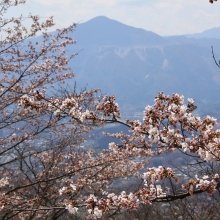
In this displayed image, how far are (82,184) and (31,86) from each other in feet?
10.5

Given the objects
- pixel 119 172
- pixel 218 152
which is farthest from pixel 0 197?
pixel 119 172

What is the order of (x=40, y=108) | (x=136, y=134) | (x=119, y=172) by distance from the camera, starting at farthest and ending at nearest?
(x=119, y=172) < (x=40, y=108) < (x=136, y=134)

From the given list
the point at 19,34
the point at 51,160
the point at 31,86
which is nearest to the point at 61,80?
the point at 31,86

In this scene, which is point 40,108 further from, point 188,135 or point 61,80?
point 61,80

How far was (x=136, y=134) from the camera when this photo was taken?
3.42 metres

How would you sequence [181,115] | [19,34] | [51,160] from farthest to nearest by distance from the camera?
[51,160] < [19,34] < [181,115]

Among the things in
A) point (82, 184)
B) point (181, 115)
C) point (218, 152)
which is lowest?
point (82, 184)

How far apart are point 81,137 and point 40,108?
6664 mm

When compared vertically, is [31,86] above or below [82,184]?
above

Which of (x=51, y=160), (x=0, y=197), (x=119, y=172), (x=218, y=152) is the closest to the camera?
(x=218, y=152)

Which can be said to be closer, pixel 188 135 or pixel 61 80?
pixel 188 135

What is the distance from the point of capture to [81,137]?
1040 cm

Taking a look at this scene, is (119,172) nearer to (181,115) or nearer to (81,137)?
(81,137)

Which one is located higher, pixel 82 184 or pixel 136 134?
pixel 136 134
